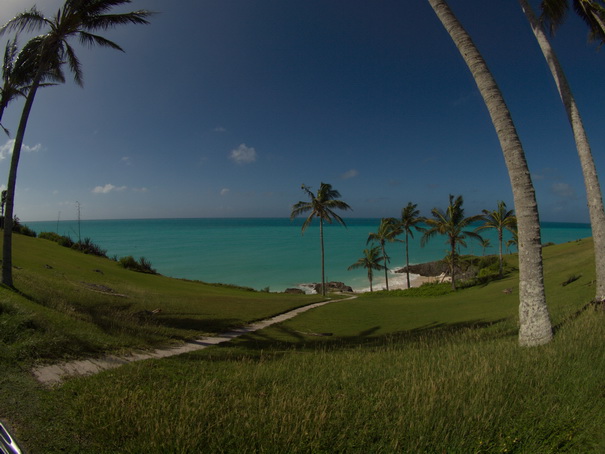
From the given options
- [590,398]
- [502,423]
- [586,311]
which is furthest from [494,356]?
[586,311]

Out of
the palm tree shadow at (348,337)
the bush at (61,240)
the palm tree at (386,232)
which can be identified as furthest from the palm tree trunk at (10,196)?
the palm tree at (386,232)

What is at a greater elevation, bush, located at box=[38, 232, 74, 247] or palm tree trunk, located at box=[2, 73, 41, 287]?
palm tree trunk, located at box=[2, 73, 41, 287]

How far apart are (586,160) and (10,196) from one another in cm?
1854

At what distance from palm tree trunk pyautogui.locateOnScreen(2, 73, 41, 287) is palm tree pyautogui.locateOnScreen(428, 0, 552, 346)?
14.8m

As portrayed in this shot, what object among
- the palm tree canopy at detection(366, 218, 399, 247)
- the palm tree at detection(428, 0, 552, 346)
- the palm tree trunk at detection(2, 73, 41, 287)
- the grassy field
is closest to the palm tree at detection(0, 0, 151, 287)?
the palm tree trunk at detection(2, 73, 41, 287)

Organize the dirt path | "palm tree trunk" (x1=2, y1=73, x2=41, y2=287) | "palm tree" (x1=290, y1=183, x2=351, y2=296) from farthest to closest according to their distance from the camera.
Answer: "palm tree" (x1=290, y1=183, x2=351, y2=296) → "palm tree trunk" (x1=2, y1=73, x2=41, y2=287) → the dirt path

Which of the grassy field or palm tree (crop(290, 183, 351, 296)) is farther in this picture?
palm tree (crop(290, 183, 351, 296))

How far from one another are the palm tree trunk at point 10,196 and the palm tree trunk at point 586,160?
17.2 m

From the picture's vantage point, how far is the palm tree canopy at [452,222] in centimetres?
2884

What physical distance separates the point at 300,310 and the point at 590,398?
14.5 m

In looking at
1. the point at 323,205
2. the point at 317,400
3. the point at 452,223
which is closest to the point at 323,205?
the point at 323,205

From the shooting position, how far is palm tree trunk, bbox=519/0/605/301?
27.1ft

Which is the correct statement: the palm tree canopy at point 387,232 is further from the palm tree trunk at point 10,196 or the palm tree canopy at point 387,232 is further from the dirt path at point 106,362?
the palm tree trunk at point 10,196

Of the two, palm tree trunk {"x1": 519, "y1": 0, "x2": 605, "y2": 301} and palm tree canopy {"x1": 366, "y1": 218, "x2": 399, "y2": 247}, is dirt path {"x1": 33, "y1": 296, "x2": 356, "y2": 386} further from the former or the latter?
palm tree canopy {"x1": 366, "y1": 218, "x2": 399, "y2": 247}
